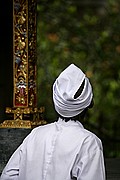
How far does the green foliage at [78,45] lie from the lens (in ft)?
43.1

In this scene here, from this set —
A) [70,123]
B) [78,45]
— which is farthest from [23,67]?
[78,45]

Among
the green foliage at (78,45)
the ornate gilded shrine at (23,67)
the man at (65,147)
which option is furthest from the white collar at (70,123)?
the green foliage at (78,45)

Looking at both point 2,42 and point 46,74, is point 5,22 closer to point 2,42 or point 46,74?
point 2,42

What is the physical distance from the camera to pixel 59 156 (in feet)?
11.3

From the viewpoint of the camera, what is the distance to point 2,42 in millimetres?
8273

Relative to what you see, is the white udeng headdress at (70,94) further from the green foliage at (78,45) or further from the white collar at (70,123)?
the green foliage at (78,45)

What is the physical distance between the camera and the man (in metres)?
3.39

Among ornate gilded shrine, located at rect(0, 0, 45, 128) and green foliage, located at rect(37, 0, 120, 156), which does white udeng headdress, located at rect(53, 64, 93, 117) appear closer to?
ornate gilded shrine, located at rect(0, 0, 45, 128)

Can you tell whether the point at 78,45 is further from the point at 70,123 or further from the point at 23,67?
the point at 70,123

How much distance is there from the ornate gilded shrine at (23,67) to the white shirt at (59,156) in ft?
13.8

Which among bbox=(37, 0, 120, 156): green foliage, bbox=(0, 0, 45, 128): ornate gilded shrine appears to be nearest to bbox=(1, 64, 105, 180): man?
bbox=(0, 0, 45, 128): ornate gilded shrine

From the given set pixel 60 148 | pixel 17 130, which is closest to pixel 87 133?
pixel 60 148

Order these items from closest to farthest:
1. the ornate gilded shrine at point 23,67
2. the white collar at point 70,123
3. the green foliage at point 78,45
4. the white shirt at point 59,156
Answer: the white shirt at point 59,156, the white collar at point 70,123, the ornate gilded shrine at point 23,67, the green foliage at point 78,45

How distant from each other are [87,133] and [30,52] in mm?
4498
